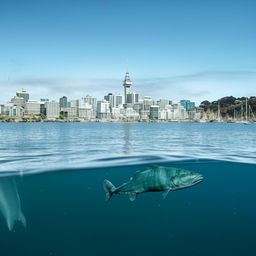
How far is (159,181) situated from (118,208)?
21.2 feet

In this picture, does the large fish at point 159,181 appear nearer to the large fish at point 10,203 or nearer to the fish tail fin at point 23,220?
the fish tail fin at point 23,220

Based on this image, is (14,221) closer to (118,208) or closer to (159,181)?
(118,208)

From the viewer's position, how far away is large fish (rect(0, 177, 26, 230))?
459 inches

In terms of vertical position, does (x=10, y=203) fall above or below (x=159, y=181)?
below

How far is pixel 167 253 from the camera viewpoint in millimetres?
9133

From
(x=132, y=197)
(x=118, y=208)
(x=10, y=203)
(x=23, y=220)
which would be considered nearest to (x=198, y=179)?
(x=132, y=197)

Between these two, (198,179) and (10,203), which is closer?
(198,179)

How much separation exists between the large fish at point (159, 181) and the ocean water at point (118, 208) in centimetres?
340

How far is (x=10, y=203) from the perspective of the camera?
45.0 feet

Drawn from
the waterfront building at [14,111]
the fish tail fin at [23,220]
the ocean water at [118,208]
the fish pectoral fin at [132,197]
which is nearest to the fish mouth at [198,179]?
the fish pectoral fin at [132,197]

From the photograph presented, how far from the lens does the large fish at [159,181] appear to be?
20.9ft

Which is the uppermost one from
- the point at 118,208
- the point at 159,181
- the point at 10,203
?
the point at 159,181

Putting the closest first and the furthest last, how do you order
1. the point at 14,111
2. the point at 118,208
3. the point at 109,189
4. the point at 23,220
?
the point at 109,189 < the point at 23,220 < the point at 118,208 < the point at 14,111

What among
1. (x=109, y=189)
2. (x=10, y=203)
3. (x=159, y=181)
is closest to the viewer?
(x=159, y=181)
